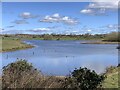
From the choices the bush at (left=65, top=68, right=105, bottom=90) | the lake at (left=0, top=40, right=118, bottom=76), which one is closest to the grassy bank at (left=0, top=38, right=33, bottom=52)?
the lake at (left=0, top=40, right=118, bottom=76)

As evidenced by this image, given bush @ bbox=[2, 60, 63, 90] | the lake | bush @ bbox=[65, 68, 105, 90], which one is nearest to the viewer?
bush @ bbox=[2, 60, 63, 90]

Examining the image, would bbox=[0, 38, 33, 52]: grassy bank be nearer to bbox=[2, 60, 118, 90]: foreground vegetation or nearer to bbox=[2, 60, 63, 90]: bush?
bbox=[2, 60, 118, 90]: foreground vegetation

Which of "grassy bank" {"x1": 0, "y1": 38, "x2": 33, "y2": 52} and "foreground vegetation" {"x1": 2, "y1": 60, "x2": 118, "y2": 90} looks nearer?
"foreground vegetation" {"x1": 2, "y1": 60, "x2": 118, "y2": 90}

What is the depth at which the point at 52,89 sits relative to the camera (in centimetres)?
721

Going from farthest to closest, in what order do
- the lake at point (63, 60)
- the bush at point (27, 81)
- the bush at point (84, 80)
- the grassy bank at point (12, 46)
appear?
the grassy bank at point (12, 46) < the lake at point (63, 60) < the bush at point (84, 80) < the bush at point (27, 81)

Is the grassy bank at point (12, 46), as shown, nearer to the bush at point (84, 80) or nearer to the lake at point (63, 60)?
the lake at point (63, 60)

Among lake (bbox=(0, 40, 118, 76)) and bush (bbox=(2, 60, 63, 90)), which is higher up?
bush (bbox=(2, 60, 63, 90))

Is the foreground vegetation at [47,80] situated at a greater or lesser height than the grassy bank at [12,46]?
greater

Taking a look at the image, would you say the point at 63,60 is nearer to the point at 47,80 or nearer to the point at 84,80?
the point at 84,80

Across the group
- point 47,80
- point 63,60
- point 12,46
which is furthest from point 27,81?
point 12,46

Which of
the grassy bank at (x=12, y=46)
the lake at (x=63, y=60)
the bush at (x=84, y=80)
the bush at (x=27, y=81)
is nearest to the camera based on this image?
the bush at (x=27, y=81)

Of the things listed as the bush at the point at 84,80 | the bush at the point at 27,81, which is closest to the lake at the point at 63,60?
the bush at the point at 84,80

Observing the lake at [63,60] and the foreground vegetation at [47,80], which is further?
the lake at [63,60]

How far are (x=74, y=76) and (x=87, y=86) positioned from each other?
0.52 meters
